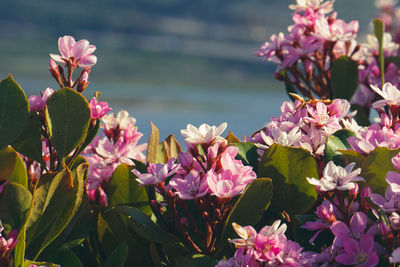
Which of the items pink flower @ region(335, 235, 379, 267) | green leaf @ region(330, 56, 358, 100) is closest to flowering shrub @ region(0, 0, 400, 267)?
pink flower @ region(335, 235, 379, 267)

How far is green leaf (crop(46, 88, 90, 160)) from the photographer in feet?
1.80

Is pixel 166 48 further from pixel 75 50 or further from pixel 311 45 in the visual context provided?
pixel 75 50

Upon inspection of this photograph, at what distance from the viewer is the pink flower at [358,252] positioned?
0.44 meters

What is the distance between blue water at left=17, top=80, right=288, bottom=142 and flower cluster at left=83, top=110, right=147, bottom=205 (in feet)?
15.2

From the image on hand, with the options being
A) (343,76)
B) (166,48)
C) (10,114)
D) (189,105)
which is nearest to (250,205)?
(10,114)

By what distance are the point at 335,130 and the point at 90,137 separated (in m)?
0.25

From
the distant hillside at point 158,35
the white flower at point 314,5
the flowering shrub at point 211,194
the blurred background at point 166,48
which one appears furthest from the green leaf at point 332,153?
the distant hillside at point 158,35

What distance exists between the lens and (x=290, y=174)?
0.53 meters

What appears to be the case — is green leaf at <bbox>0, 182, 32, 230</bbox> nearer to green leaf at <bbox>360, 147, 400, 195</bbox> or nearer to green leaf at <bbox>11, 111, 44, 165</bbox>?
green leaf at <bbox>11, 111, 44, 165</bbox>

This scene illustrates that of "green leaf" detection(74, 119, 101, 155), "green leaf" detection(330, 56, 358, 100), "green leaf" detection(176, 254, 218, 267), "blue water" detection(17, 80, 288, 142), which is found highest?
"green leaf" detection(330, 56, 358, 100)

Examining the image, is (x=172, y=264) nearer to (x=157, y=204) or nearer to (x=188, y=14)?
(x=157, y=204)

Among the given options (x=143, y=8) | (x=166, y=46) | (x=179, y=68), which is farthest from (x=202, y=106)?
(x=143, y=8)

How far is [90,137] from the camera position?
60cm

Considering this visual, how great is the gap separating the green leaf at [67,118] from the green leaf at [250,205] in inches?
6.7
